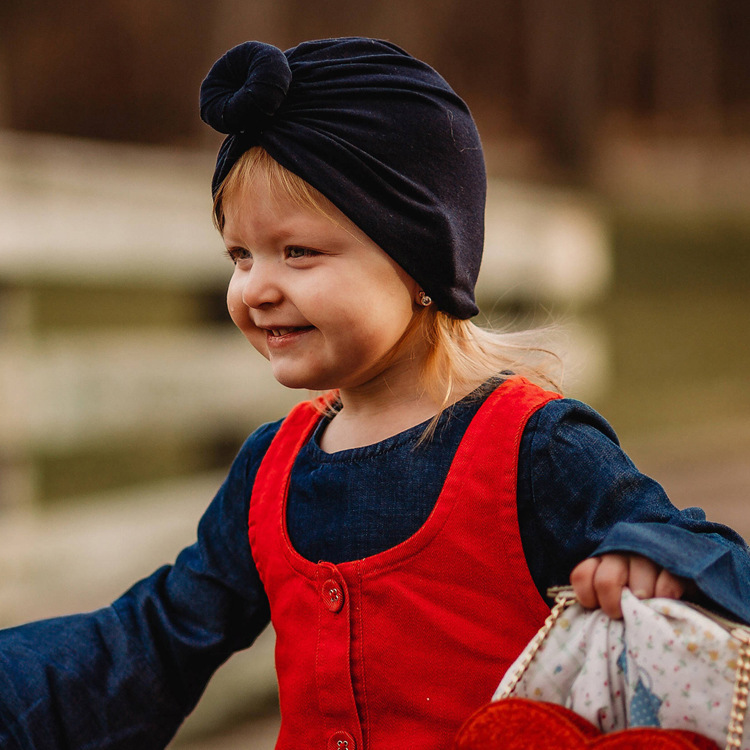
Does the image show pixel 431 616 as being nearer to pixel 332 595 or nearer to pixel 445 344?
pixel 332 595

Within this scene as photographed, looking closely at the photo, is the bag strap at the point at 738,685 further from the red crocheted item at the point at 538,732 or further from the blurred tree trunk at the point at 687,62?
the blurred tree trunk at the point at 687,62

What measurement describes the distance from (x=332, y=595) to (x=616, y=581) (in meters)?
0.36

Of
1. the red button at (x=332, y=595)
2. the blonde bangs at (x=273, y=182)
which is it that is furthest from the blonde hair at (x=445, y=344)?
the red button at (x=332, y=595)

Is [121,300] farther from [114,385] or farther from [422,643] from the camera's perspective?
[422,643]

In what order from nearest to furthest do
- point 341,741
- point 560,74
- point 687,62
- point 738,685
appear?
1. point 738,685
2. point 341,741
3. point 560,74
4. point 687,62

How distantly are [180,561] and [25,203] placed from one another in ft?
6.27

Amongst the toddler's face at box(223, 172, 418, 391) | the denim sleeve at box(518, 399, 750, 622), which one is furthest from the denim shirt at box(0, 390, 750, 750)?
the toddler's face at box(223, 172, 418, 391)

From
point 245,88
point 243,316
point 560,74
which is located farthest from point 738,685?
point 560,74

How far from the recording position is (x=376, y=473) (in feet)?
4.03

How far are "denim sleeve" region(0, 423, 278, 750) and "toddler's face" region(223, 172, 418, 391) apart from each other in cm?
28

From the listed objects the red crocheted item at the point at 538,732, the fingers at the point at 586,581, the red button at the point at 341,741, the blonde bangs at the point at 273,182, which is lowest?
the red button at the point at 341,741

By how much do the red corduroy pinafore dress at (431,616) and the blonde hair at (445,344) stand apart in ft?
0.28

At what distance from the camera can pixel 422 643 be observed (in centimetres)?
114

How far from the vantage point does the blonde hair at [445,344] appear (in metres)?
1.17
